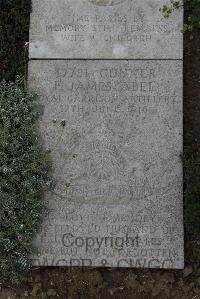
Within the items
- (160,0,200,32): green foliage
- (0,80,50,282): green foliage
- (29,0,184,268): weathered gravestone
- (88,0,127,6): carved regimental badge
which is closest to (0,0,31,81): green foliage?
(29,0,184,268): weathered gravestone

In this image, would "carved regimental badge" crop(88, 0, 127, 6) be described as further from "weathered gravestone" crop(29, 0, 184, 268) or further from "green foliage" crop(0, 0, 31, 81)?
"green foliage" crop(0, 0, 31, 81)

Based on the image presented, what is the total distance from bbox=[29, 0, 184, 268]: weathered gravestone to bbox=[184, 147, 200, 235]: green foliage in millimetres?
92

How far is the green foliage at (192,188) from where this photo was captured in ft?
14.9

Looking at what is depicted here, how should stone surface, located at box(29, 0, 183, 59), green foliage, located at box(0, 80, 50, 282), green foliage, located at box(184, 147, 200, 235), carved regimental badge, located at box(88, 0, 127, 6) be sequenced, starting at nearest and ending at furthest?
green foliage, located at box(184, 147, 200, 235) < green foliage, located at box(0, 80, 50, 282) < stone surface, located at box(29, 0, 183, 59) < carved regimental badge, located at box(88, 0, 127, 6)

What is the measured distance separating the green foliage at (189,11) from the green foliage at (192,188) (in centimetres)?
134

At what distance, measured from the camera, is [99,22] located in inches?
203

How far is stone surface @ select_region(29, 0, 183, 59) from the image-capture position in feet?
16.6

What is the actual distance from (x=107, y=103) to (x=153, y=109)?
487 mm

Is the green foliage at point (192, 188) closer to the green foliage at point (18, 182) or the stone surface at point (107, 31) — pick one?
the stone surface at point (107, 31)

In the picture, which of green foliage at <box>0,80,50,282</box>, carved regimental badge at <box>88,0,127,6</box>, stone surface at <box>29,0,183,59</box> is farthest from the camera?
carved regimental badge at <box>88,0,127,6</box>

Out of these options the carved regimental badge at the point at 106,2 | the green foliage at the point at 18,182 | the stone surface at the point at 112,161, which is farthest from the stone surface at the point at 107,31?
the green foliage at the point at 18,182

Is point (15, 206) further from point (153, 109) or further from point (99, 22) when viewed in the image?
point (99, 22)

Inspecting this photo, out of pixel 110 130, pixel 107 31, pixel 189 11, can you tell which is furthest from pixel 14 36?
pixel 189 11

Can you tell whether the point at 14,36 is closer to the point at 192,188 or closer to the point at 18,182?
the point at 18,182
